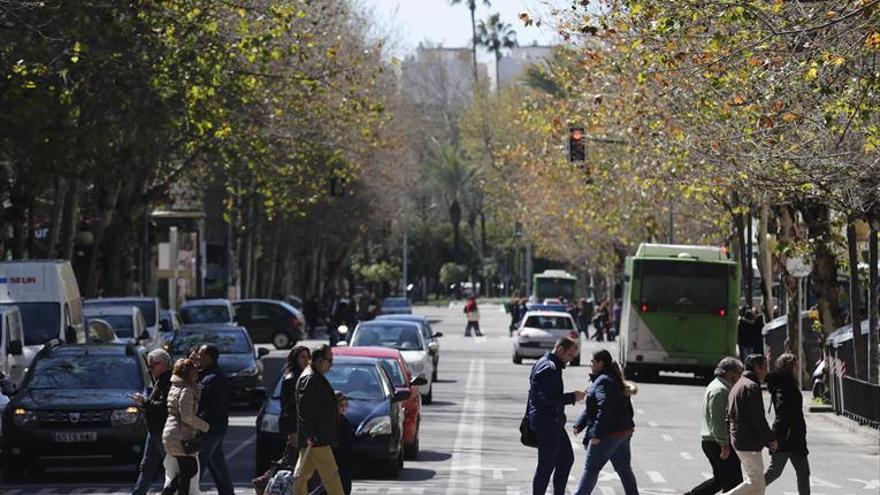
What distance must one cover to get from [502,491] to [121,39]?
1207 centimetres

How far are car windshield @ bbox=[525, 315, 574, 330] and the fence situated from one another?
21.3 m

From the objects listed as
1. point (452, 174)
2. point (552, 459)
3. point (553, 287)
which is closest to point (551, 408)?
point (552, 459)

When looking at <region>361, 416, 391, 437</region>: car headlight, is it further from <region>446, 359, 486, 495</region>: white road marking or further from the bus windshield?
the bus windshield

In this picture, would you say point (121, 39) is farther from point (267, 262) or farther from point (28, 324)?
point (267, 262)

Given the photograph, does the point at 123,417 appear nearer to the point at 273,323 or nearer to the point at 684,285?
the point at 684,285

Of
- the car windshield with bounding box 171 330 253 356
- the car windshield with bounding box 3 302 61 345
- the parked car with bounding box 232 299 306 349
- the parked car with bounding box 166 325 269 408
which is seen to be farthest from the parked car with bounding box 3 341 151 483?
the parked car with bounding box 232 299 306 349

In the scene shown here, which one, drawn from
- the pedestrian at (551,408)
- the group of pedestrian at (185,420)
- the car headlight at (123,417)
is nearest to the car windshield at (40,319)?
the car headlight at (123,417)

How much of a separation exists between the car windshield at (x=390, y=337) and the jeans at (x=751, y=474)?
18.5m

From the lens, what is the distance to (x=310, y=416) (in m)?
17.0

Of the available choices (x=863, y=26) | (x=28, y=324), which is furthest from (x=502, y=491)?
(x=28, y=324)

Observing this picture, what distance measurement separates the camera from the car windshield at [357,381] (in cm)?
2253

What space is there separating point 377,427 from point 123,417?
2.83 meters

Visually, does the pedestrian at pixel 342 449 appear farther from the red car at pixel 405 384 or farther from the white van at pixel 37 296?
the white van at pixel 37 296

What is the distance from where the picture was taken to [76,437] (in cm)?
2141
